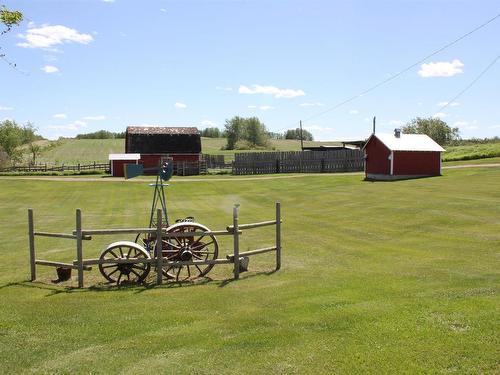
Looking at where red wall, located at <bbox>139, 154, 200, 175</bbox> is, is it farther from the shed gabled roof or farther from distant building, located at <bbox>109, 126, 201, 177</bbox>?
the shed gabled roof

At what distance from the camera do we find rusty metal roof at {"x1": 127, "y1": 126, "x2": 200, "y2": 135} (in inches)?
2728

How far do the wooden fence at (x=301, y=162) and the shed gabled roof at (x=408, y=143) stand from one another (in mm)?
14002

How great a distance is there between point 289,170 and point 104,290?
2044 inches

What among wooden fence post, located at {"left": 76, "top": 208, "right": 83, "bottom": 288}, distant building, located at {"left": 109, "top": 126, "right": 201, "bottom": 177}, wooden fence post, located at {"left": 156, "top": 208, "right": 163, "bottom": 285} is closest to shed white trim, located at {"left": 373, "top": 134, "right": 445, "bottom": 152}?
distant building, located at {"left": 109, "top": 126, "right": 201, "bottom": 177}

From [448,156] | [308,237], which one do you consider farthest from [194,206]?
[448,156]

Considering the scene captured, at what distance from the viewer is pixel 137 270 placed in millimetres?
13125

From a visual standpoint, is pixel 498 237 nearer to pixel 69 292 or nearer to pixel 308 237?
pixel 308 237

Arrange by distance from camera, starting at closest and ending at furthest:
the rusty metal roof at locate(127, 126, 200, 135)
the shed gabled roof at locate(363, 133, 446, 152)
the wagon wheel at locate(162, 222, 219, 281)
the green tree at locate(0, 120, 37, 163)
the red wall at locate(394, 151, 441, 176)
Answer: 1. the wagon wheel at locate(162, 222, 219, 281)
2. the red wall at locate(394, 151, 441, 176)
3. the shed gabled roof at locate(363, 133, 446, 152)
4. the rusty metal roof at locate(127, 126, 200, 135)
5. the green tree at locate(0, 120, 37, 163)

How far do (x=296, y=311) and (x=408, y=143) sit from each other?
39.5 metres

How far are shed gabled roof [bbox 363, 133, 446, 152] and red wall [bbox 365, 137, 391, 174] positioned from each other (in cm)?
51

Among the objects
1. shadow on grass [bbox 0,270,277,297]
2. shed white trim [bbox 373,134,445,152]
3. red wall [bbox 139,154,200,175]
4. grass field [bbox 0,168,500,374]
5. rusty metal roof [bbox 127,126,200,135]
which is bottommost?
shadow on grass [bbox 0,270,277,297]

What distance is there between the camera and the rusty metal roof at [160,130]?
69300mm

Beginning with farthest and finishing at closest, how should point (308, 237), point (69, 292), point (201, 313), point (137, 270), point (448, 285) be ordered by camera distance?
point (308, 237)
point (137, 270)
point (69, 292)
point (448, 285)
point (201, 313)

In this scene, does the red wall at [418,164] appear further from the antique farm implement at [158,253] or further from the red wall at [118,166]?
the antique farm implement at [158,253]
